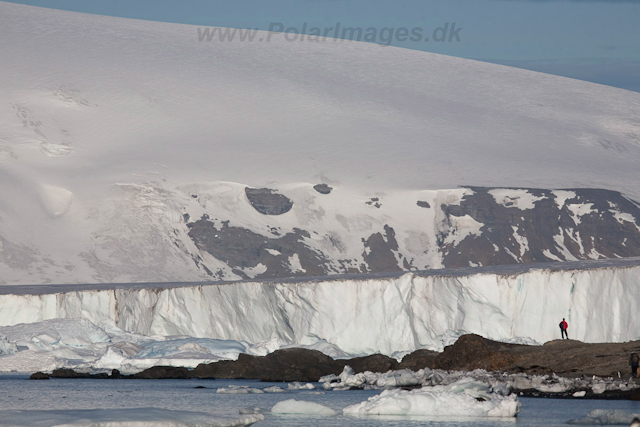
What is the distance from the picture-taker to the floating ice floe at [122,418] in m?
14.7

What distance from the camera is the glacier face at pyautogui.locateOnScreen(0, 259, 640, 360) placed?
26.9 m

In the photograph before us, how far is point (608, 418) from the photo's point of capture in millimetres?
15156

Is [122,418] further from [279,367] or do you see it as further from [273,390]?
[279,367]

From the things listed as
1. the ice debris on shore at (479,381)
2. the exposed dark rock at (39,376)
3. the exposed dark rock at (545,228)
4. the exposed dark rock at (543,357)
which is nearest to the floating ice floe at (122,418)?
the ice debris on shore at (479,381)

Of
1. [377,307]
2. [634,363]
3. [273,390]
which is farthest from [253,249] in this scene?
[634,363]

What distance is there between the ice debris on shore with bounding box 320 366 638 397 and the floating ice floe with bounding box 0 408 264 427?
600 cm

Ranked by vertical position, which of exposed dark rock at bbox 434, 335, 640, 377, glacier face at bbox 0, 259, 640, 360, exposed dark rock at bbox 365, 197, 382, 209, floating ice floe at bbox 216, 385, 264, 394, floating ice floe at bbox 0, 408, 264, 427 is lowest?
floating ice floe at bbox 0, 408, 264, 427

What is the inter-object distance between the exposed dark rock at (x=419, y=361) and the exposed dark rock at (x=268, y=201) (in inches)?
1563

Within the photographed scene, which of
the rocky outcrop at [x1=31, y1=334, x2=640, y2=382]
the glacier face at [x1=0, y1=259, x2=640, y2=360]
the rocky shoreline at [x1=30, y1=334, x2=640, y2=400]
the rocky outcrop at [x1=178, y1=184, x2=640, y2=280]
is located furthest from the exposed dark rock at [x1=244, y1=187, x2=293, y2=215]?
the rocky shoreline at [x1=30, y1=334, x2=640, y2=400]

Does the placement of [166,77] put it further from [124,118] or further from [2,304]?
[2,304]

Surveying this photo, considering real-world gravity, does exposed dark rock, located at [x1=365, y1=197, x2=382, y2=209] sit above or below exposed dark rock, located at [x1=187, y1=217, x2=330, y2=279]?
above

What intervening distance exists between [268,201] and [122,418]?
162 feet

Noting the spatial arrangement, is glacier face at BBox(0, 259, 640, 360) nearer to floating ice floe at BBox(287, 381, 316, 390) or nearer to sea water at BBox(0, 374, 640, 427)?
floating ice floe at BBox(287, 381, 316, 390)

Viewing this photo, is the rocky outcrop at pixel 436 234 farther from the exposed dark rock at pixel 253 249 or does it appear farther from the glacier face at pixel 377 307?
the glacier face at pixel 377 307
